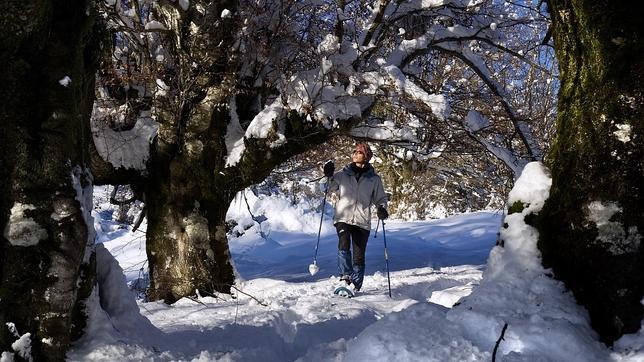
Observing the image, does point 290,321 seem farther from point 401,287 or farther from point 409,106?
point 409,106

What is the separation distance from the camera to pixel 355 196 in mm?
6414

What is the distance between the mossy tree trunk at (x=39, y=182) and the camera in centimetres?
226

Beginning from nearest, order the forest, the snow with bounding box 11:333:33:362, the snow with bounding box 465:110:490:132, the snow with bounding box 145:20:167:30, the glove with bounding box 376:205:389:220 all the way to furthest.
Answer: the snow with bounding box 11:333:33:362 → the forest → the snow with bounding box 145:20:167:30 → the snow with bounding box 465:110:490:132 → the glove with bounding box 376:205:389:220

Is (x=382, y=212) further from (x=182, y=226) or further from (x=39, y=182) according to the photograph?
(x=39, y=182)

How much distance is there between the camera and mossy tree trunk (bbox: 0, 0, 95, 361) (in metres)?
2.26

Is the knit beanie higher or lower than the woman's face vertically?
higher

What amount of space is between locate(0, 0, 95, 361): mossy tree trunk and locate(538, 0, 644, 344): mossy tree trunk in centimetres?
243

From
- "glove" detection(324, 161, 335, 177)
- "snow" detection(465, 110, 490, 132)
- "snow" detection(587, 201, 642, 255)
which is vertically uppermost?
"snow" detection(465, 110, 490, 132)

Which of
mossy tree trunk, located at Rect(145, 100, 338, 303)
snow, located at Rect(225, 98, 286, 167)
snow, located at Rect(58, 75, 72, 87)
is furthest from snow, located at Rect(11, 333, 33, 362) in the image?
snow, located at Rect(225, 98, 286, 167)

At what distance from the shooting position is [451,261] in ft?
32.8

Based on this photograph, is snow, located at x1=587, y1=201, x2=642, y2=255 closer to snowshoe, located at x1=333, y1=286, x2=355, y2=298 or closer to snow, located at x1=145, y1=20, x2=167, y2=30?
snowshoe, located at x1=333, y1=286, x2=355, y2=298

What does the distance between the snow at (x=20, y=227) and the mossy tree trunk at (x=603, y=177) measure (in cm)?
254

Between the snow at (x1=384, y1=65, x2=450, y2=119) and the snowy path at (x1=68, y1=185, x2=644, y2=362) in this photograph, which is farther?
the snow at (x1=384, y1=65, x2=450, y2=119)

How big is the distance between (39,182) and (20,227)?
0.21 metres
